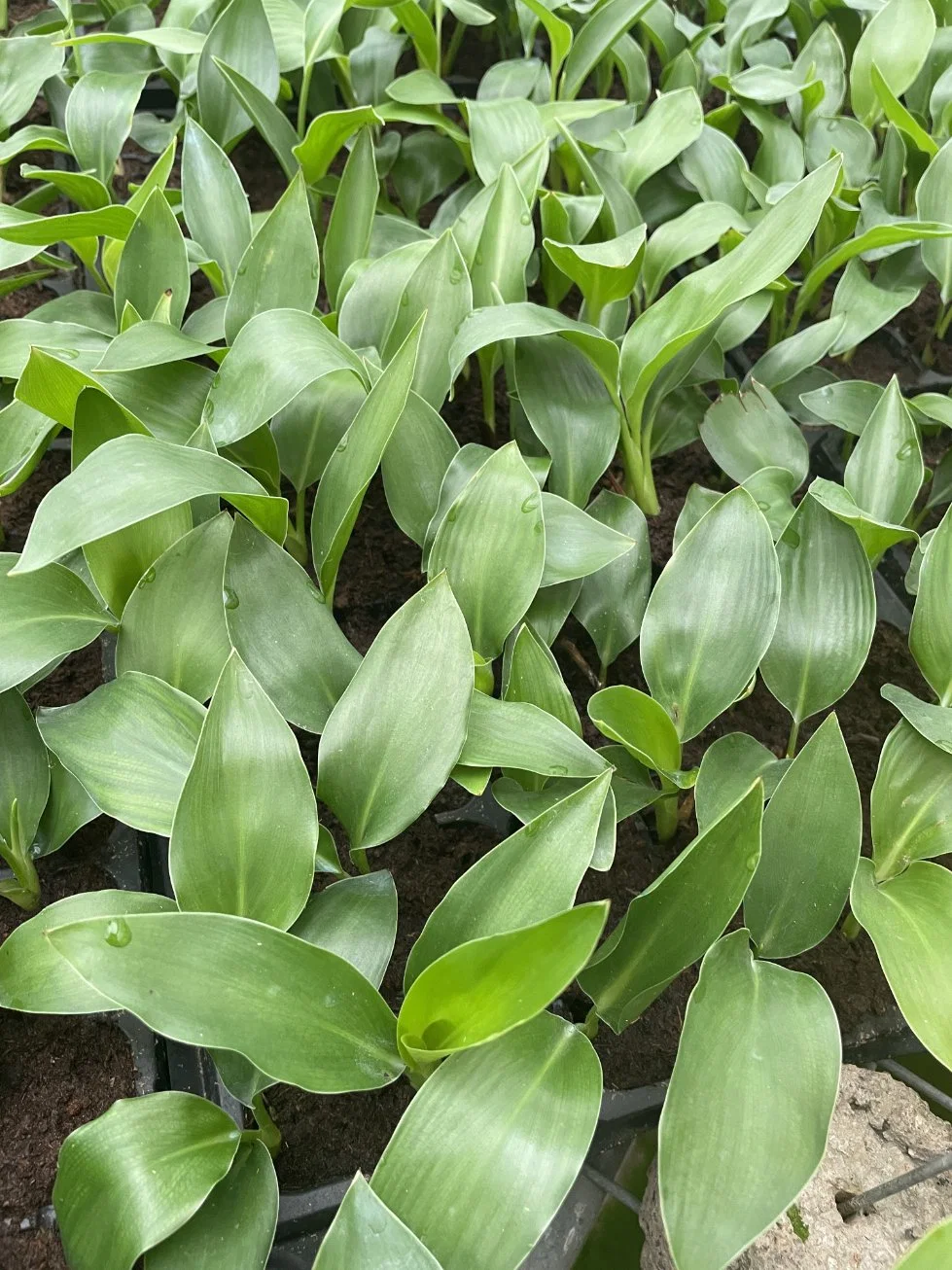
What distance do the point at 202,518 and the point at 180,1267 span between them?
1.64ft

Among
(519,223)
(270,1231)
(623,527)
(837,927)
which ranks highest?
(519,223)

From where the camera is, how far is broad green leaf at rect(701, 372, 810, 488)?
35.9 inches

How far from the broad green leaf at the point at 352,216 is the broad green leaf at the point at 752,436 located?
39 cm

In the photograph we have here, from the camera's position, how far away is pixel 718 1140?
1.56 feet

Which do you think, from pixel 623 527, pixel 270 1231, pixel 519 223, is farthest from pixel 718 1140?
pixel 519 223

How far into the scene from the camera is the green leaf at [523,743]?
0.62 metres

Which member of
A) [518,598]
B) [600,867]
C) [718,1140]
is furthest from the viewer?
[518,598]

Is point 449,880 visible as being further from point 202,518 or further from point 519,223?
point 519,223

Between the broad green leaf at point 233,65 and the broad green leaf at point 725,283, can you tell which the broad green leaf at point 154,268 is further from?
the broad green leaf at point 725,283

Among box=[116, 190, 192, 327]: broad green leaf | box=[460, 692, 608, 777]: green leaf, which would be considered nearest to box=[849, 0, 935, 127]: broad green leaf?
box=[116, 190, 192, 327]: broad green leaf

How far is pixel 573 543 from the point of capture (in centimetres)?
75

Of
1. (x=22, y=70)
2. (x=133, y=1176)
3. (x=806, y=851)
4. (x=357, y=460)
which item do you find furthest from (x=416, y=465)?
(x=22, y=70)

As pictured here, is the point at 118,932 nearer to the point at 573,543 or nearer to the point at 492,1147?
the point at 492,1147

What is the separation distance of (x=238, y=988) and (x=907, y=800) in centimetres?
48
